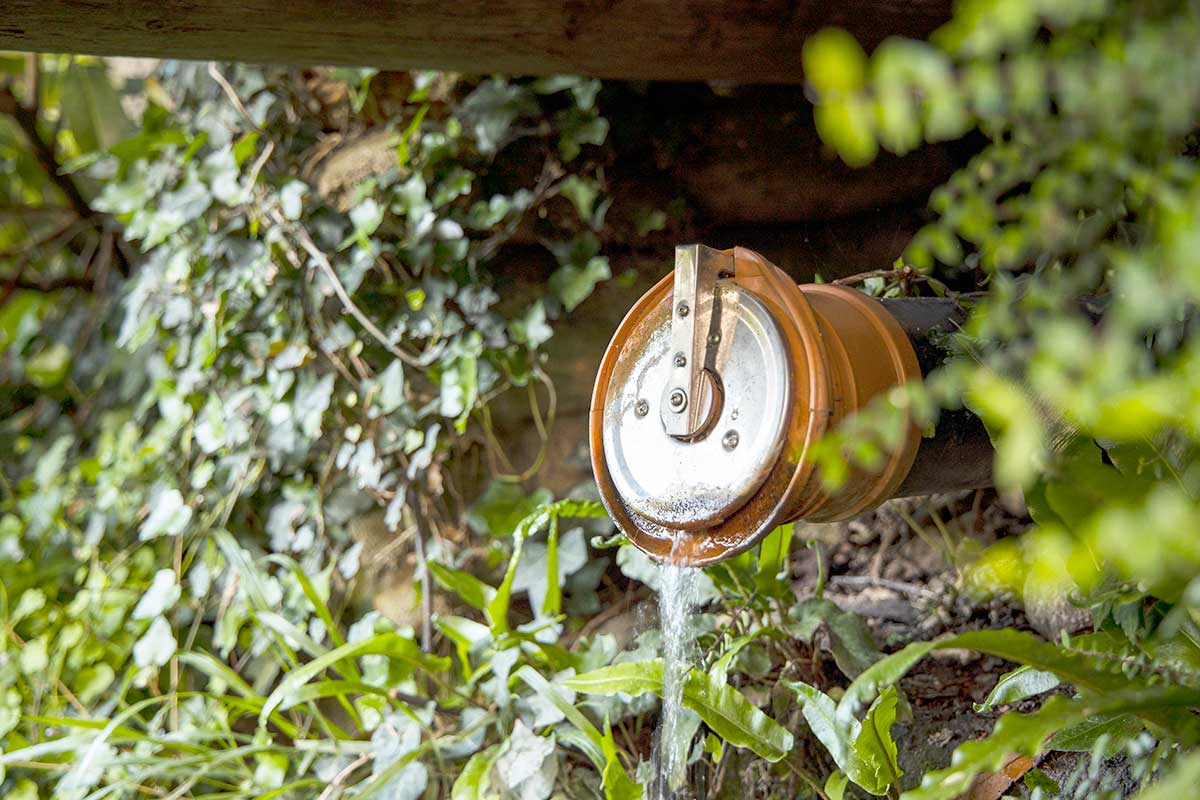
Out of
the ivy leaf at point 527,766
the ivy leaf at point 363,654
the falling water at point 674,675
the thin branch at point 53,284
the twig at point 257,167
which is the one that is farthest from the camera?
the thin branch at point 53,284

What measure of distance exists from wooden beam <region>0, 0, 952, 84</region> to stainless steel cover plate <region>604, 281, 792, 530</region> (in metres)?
0.56

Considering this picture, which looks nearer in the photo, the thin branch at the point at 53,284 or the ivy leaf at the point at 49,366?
the ivy leaf at the point at 49,366

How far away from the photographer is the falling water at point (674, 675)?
1409 mm

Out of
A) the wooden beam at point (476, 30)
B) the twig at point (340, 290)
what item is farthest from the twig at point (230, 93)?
the wooden beam at point (476, 30)

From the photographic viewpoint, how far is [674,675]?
1478 millimetres

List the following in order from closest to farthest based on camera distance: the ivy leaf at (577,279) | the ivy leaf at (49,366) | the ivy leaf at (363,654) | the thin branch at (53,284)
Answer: the ivy leaf at (363,654)
the ivy leaf at (577,279)
the ivy leaf at (49,366)
the thin branch at (53,284)

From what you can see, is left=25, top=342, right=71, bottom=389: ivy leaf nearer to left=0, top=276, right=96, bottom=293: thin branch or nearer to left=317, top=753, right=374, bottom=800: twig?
left=0, top=276, right=96, bottom=293: thin branch

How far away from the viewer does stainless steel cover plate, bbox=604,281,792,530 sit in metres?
1.16

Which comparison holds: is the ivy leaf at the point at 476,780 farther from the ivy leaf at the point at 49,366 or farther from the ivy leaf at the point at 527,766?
the ivy leaf at the point at 49,366

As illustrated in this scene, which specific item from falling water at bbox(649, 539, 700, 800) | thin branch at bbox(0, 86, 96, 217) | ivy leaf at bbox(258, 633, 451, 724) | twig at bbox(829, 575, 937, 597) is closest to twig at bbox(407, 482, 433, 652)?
ivy leaf at bbox(258, 633, 451, 724)

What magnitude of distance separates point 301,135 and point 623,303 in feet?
2.62

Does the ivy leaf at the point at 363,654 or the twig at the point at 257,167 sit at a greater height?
the twig at the point at 257,167

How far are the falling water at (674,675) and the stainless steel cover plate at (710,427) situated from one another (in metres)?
0.16

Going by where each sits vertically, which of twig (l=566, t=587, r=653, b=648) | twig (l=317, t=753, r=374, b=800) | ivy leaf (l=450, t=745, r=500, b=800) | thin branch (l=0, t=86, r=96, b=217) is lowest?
twig (l=317, t=753, r=374, b=800)
